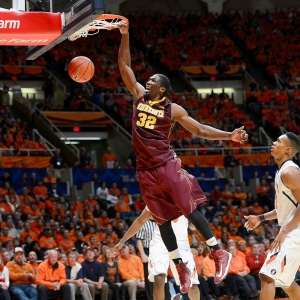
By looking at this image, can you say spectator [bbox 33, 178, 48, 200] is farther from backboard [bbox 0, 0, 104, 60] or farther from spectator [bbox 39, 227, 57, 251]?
backboard [bbox 0, 0, 104, 60]

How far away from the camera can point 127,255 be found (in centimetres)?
1330

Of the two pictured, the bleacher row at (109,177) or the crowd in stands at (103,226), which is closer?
the crowd in stands at (103,226)

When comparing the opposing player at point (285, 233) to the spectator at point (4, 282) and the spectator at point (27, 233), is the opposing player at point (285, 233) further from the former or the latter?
the spectator at point (27, 233)

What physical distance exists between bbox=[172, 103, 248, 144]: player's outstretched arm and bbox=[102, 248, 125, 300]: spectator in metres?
6.58

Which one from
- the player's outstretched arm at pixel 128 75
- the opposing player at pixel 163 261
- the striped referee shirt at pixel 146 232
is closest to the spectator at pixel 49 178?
the striped referee shirt at pixel 146 232

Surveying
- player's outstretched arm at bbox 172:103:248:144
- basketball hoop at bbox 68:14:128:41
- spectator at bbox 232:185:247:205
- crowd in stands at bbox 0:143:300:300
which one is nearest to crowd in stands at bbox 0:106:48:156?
crowd in stands at bbox 0:143:300:300

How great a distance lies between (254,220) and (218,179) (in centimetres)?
1259

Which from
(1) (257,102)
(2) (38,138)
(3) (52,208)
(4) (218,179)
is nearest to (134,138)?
(3) (52,208)

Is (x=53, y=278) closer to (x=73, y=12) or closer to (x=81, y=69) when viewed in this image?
(x=81, y=69)

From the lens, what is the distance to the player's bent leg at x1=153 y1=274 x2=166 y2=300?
343 inches

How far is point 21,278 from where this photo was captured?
39.1 feet

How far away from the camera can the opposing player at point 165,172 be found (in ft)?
22.0

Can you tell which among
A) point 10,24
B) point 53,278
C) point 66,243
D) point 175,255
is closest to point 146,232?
point 53,278

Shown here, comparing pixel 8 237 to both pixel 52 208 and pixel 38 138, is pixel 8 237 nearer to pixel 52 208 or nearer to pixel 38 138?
pixel 52 208
